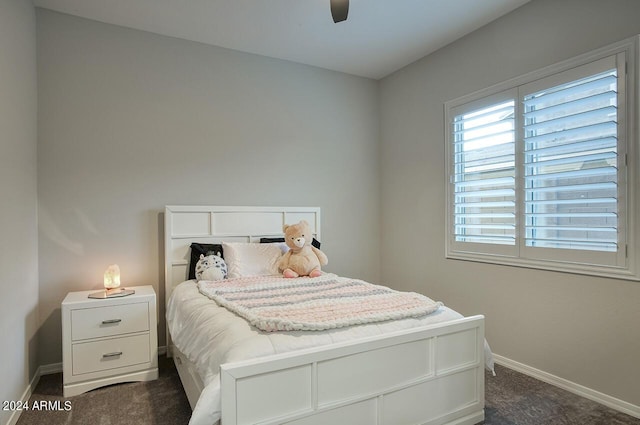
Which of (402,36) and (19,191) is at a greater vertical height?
(402,36)

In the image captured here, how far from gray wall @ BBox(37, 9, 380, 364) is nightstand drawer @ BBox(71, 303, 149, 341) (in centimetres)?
50

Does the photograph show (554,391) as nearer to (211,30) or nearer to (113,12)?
(211,30)

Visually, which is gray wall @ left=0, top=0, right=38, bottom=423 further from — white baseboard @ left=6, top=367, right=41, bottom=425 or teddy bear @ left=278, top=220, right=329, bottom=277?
teddy bear @ left=278, top=220, right=329, bottom=277

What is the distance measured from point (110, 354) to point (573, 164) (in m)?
3.29

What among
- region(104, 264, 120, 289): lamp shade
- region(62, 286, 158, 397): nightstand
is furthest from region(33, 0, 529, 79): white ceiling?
region(62, 286, 158, 397): nightstand

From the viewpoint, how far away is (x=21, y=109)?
2355 mm

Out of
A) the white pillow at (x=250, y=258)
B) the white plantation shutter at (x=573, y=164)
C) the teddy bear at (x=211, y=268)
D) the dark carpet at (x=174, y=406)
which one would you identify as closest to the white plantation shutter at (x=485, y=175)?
the white plantation shutter at (x=573, y=164)

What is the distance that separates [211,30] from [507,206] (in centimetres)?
272

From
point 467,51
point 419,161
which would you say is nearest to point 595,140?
point 467,51

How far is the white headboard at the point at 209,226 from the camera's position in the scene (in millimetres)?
3047

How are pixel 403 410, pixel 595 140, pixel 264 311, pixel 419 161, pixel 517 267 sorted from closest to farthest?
pixel 403 410, pixel 264 311, pixel 595 140, pixel 517 267, pixel 419 161

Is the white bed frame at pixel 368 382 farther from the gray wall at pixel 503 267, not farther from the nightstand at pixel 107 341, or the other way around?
the gray wall at pixel 503 267

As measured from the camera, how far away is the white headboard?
3.05 meters

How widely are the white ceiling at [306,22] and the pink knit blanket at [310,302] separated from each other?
6.52 feet
